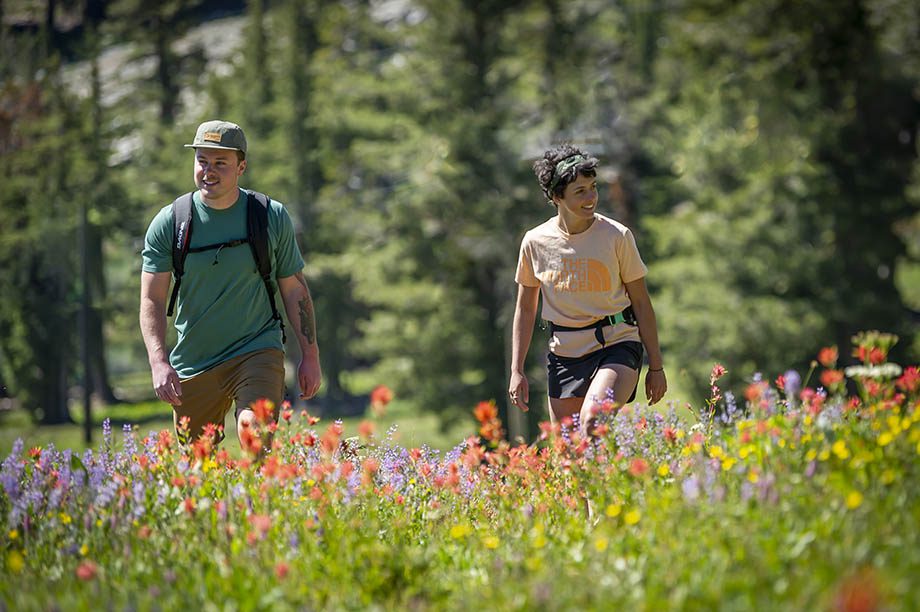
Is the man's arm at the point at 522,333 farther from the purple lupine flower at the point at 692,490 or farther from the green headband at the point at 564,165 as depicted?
the purple lupine flower at the point at 692,490

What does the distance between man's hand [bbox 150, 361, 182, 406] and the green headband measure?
84.2 inches

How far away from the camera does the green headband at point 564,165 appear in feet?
20.8

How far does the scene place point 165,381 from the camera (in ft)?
20.2

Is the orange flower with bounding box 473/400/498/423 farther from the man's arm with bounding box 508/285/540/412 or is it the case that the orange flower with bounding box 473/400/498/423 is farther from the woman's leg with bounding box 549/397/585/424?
the man's arm with bounding box 508/285/540/412

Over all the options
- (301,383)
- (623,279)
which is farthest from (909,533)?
(301,383)

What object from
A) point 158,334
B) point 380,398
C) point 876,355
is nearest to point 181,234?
point 158,334

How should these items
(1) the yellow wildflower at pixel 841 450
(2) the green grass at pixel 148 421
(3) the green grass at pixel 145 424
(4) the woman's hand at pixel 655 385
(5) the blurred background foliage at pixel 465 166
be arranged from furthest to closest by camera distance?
(3) the green grass at pixel 145 424 < (2) the green grass at pixel 148 421 < (5) the blurred background foliage at pixel 465 166 < (4) the woman's hand at pixel 655 385 < (1) the yellow wildflower at pixel 841 450

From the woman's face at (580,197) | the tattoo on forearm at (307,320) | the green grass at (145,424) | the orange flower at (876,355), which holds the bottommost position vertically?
the green grass at (145,424)

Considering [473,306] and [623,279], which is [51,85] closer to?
[473,306]

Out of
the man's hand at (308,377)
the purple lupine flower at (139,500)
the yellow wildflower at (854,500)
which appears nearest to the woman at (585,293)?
the man's hand at (308,377)

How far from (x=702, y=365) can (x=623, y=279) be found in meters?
27.1

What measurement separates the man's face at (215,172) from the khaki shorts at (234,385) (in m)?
0.85

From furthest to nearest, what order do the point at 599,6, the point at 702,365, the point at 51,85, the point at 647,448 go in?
1. the point at 599,6
2. the point at 51,85
3. the point at 702,365
4. the point at 647,448

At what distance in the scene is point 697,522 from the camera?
4.19m
